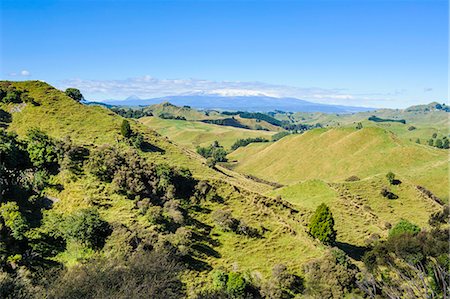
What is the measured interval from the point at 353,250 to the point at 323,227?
790 centimetres

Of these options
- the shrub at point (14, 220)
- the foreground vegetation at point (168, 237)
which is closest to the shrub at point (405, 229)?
the foreground vegetation at point (168, 237)

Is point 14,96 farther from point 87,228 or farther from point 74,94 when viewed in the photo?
point 87,228

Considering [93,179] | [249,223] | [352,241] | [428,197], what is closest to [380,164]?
[428,197]

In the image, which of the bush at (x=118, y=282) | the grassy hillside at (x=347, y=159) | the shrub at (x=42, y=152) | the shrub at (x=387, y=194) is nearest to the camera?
the bush at (x=118, y=282)

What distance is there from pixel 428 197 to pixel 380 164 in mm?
30599

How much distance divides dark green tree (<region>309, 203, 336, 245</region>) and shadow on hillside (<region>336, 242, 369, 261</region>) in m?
4.11

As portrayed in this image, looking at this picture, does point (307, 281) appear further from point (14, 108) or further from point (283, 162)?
point (283, 162)

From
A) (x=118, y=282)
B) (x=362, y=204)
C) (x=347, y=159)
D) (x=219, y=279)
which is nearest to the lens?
(x=118, y=282)

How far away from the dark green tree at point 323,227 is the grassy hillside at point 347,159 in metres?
45.6

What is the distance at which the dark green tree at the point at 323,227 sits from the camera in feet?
129

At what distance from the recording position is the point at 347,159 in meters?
104

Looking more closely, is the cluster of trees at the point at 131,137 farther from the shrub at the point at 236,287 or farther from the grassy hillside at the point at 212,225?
the shrub at the point at 236,287

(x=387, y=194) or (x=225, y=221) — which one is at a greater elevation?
(x=225, y=221)

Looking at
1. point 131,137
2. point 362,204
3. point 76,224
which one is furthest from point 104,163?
point 362,204
